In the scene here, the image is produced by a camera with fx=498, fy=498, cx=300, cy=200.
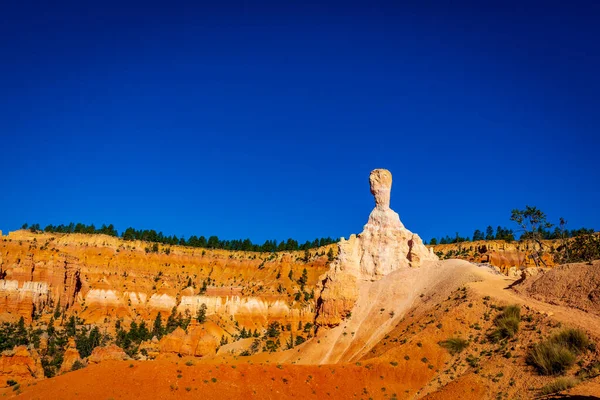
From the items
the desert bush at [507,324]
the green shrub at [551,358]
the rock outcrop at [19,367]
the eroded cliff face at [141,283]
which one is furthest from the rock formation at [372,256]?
the eroded cliff face at [141,283]

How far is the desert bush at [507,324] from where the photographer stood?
28.4 meters

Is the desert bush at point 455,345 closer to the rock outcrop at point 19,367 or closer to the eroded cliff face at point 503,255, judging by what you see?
the eroded cliff face at point 503,255

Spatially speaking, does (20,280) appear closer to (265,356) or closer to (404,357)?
(265,356)

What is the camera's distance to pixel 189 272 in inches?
4496

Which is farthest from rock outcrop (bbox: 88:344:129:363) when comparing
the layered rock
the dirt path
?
the dirt path

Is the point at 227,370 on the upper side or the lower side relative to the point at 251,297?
lower

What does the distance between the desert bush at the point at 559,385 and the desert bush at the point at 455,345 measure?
8.82 metres

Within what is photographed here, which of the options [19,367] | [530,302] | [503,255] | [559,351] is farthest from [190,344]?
[503,255]

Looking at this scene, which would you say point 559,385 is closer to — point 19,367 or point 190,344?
point 190,344

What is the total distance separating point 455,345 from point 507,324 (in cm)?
343

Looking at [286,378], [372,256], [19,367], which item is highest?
[372,256]

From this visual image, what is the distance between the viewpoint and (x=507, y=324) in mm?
28828

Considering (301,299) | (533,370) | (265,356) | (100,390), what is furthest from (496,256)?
(100,390)

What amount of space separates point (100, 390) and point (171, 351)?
1291 centimetres
